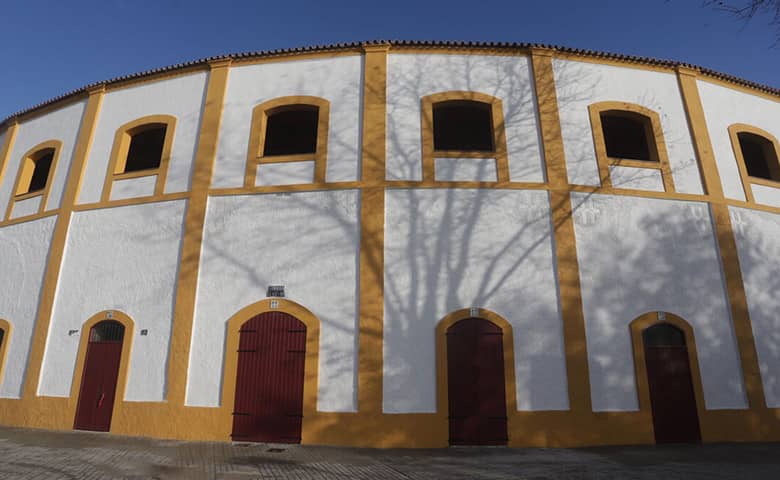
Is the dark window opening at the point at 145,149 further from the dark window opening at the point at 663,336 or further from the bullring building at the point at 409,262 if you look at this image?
the dark window opening at the point at 663,336

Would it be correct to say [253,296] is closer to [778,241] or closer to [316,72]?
[316,72]

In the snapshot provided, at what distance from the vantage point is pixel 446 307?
877 cm

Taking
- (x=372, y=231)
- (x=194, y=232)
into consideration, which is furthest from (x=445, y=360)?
(x=194, y=232)

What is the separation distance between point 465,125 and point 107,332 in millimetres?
10029

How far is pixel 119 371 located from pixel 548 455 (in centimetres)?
864

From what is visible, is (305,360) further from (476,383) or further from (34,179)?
(34,179)

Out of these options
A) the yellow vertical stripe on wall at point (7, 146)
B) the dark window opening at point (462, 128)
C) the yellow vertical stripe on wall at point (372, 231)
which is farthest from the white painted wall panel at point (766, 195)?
the yellow vertical stripe on wall at point (7, 146)

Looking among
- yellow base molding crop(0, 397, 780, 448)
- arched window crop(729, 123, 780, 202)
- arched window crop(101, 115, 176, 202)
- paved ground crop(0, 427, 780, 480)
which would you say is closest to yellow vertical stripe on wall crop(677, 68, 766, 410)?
yellow base molding crop(0, 397, 780, 448)

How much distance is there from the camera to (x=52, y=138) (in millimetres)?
12531

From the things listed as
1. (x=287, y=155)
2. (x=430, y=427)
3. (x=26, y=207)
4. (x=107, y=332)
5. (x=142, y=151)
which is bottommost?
(x=430, y=427)

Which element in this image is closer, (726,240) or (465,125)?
(726,240)

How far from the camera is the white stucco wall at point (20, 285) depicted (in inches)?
405

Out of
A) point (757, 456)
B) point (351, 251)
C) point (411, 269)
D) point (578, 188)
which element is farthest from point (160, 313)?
point (757, 456)

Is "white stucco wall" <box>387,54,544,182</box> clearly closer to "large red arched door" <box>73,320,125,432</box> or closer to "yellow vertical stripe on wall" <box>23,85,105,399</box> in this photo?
"large red arched door" <box>73,320,125,432</box>
